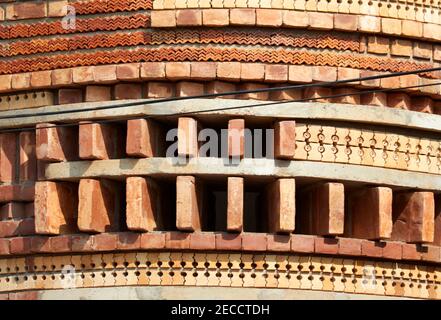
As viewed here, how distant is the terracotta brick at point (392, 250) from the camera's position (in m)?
24.5

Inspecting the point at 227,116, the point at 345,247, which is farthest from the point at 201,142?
the point at 345,247

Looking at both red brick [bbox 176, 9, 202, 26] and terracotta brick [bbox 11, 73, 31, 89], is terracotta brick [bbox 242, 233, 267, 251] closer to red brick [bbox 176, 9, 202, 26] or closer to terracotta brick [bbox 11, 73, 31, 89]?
red brick [bbox 176, 9, 202, 26]

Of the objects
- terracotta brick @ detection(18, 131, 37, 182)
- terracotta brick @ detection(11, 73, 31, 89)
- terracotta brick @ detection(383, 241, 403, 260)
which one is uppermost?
terracotta brick @ detection(11, 73, 31, 89)

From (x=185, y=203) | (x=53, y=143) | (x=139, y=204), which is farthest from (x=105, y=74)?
(x=185, y=203)

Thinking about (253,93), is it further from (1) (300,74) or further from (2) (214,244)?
(2) (214,244)

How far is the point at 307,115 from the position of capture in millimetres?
24125

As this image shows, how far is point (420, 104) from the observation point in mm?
25047

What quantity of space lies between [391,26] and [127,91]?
330 centimetres

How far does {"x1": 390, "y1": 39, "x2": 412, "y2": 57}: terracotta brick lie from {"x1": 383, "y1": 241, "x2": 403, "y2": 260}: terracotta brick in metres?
2.31

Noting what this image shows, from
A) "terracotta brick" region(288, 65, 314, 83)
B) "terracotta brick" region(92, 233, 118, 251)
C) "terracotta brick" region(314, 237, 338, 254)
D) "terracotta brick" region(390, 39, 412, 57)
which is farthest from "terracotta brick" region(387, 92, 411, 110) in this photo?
"terracotta brick" region(92, 233, 118, 251)

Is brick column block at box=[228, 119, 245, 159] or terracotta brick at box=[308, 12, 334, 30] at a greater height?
terracotta brick at box=[308, 12, 334, 30]

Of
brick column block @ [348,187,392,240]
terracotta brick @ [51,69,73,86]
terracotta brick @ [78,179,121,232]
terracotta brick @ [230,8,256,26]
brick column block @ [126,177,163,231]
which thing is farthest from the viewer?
terracotta brick @ [51,69,73,86]

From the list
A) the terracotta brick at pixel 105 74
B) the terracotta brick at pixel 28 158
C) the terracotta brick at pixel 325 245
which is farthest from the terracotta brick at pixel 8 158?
the terracotta brick at pixel 325 245

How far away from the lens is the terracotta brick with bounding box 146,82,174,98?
2420cm
